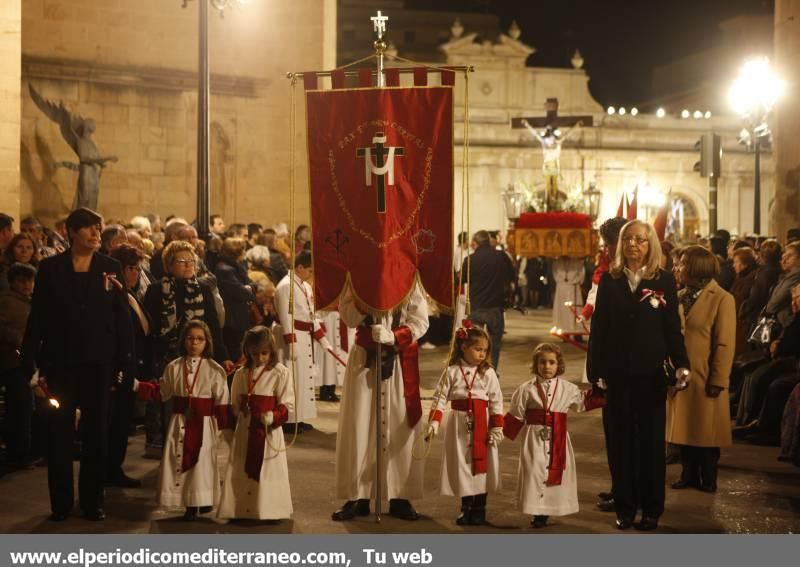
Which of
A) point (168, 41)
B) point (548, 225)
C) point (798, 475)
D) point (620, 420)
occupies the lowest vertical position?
point (798, 475)

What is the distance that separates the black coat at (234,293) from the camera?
40.0 ft

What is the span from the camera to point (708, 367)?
365 inches

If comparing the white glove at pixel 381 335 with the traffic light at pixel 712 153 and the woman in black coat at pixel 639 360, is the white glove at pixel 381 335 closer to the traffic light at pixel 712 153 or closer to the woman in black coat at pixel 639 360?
the woman in black coat at pixel 639 360

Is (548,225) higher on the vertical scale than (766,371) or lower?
higher

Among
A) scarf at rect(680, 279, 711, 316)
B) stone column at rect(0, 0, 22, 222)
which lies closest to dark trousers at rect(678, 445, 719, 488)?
scarf at rect(680, 279, 711, 316)

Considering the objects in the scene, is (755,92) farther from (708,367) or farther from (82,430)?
(82,430)

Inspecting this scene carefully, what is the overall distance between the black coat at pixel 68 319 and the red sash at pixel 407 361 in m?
1.67

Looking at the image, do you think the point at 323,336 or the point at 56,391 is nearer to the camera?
the point at 56,391

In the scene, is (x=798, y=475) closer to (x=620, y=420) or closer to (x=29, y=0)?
(x=620, y=420)

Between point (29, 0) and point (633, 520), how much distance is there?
57.3 feet

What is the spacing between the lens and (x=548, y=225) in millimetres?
21016

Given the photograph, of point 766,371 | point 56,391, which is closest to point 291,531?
point 56,391

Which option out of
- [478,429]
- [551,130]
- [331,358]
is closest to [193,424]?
[478,429]

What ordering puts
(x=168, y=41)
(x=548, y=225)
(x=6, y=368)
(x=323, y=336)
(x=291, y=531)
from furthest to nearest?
(x=168, y=41)
(x=548, y=225)
(x=323, y=336)
(x=6, y=368)
(x=291, y=531)
